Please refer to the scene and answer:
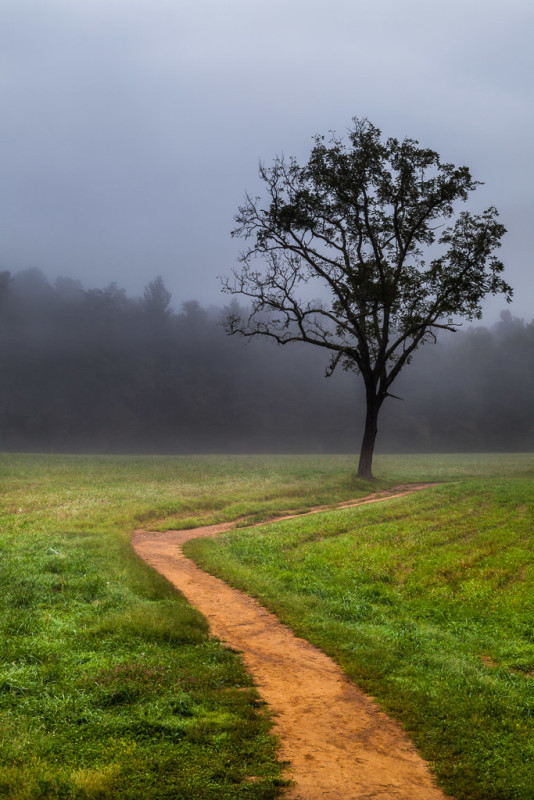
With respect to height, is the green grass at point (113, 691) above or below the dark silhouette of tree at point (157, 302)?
below

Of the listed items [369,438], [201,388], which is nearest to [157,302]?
[201,388]

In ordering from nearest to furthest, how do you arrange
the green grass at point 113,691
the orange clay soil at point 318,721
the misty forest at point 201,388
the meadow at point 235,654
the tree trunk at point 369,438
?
the green grass at point 113,691
the orange clay soil at point 318,721
the meadow at point 235,654
the tree trunk at point 369,438
the misty forest at point 201,388

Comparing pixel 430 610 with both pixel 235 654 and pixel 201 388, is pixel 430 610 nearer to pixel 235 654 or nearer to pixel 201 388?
pixel 235 654

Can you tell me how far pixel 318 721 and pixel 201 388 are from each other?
379 feet

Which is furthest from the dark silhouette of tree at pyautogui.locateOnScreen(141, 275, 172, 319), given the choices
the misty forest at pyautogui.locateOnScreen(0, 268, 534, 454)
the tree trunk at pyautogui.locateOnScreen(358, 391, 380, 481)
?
the tree trunk at pyautogui.locateOnScreen(358, 391, 380, 481)

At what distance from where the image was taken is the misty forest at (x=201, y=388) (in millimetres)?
102688

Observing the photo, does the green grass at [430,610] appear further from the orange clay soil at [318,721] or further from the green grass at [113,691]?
the green grass at [113,691]

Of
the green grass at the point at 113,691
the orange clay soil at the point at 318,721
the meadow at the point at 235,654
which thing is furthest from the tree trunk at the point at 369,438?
the orange clay soil at the point at 318,721

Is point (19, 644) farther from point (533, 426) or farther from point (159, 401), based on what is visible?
point (533, 426)

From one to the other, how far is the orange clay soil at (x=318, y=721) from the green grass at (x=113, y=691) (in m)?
0.30

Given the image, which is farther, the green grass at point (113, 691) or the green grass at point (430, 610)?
the green grass at point (430, 610)

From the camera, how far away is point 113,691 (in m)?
7.29

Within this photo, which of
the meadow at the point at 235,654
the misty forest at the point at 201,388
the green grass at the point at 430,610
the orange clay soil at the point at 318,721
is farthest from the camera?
the misty forest at the point at 201,388

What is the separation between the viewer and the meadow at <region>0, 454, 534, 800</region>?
5879 mm
